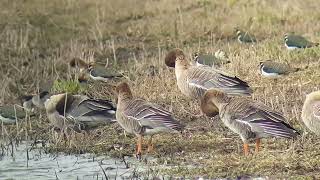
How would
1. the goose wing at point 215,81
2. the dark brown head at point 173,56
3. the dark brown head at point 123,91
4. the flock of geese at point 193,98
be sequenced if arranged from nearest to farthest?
the flock of geese at point 193,98 < the dark brown head at point 123,91 < the goose wing at point 215,81 < the dark brown head at point 173,56

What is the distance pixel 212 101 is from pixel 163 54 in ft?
23.5

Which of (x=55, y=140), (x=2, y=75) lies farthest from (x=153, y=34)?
(x=55, y=140)

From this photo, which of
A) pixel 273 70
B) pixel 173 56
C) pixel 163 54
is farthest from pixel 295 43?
pixel 163 54

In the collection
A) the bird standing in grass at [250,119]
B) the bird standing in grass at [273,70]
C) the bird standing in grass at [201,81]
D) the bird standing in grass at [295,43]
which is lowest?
the bird standing in grass at [295,43]

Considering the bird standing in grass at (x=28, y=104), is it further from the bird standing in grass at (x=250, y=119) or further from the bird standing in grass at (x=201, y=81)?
the bird standing in grass at (x=250, y=119)

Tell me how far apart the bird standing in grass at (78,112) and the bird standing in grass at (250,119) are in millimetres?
1968

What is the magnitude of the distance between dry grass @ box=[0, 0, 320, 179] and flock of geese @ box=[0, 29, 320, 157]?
255 millimetres

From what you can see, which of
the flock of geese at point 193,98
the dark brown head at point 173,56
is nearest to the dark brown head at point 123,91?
the flock of geese at point 193,98

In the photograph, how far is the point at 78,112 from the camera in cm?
1152

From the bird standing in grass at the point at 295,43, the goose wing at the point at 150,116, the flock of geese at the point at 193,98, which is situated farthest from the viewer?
the bird standing in grass at the point at 295,43

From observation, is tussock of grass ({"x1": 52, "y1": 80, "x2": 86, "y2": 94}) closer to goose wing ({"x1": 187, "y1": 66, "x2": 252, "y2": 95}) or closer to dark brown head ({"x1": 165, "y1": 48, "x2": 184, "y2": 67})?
dark brown head ({"x1": 165, "y1": 48, "x2": 184, "y2": 67})

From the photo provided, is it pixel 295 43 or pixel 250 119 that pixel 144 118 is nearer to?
pixel 250 119

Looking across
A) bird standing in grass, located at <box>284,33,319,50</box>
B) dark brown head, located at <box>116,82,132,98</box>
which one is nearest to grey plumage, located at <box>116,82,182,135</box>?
dark brown head, located at <box>116,82,132,98</box>

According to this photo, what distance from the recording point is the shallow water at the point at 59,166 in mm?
9672
